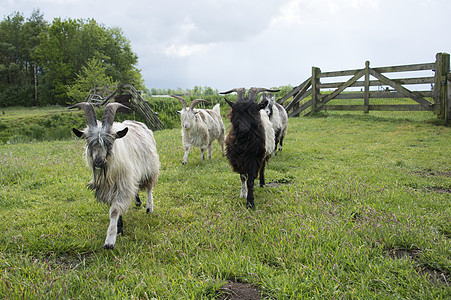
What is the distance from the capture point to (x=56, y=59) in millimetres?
38000

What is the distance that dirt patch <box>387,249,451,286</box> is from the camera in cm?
255

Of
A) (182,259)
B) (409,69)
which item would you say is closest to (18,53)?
(409,69)

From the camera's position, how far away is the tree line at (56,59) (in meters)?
37.1

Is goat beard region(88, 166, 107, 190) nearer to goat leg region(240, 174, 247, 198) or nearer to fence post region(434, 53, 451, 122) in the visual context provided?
goat leg region(240, 174, 247, 198)

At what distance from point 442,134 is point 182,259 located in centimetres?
1192

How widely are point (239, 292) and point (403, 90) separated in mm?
15416

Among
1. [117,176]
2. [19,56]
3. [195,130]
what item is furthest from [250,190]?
[19,56]

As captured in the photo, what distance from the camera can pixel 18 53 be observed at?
4472 cm

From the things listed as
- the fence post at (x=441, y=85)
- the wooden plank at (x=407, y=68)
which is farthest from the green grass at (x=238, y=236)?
the wooden plank at (x=407, y=68)

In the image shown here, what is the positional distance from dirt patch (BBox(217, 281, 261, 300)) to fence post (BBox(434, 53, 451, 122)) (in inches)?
572

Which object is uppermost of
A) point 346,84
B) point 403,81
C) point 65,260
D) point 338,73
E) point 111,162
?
point 338,73

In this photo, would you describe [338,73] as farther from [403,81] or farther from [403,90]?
[403,90]

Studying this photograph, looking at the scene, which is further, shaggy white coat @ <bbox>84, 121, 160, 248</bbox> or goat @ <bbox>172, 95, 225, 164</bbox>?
goat @ <bbox>172, 95, 225, 164</bbox>

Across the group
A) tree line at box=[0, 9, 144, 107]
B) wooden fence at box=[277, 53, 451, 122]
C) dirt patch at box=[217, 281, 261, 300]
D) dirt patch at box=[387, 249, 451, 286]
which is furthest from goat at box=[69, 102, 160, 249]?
tree line at box=[0, 9, 144, 107]
